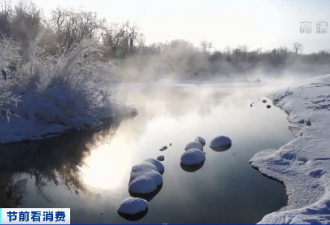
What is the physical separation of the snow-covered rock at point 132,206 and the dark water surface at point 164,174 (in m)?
0.19

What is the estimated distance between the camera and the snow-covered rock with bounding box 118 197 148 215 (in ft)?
19.1

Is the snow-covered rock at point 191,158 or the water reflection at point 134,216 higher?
the snow-covered rock at point 191,158

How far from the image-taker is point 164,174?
7875 mm

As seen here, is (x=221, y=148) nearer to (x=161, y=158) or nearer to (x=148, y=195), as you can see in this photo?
(x=161, y=158)

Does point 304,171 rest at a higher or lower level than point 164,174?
higher

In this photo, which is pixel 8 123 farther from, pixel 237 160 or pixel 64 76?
pixel 237 160

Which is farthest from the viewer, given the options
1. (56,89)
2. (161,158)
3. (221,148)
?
(56,89)

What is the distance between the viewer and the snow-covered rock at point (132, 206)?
584cm

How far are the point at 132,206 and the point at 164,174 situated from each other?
83.4 inches

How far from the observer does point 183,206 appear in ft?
20.3

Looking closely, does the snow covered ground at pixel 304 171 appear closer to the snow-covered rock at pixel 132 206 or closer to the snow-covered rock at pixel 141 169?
the snow-covered rock at pixel 132 206

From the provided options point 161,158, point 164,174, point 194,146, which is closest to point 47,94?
point 161,158

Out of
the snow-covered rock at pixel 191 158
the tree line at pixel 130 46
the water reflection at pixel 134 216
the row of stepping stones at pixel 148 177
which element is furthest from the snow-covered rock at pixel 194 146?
the tree line at pixel 130 46

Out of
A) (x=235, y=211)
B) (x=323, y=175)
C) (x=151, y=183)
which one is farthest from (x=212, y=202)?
(x=323, y=175)
